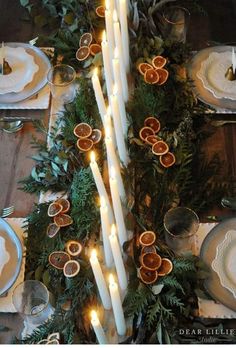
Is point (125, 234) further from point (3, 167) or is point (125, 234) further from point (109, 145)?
point (3, 167)

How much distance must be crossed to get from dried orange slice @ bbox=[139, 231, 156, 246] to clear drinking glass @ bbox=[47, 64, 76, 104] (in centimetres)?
53

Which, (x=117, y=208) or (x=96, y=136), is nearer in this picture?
(x=117, y=208)

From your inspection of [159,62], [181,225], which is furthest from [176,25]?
[181,225]

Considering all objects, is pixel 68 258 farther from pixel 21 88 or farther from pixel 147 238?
pixel 21 88

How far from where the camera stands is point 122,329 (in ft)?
3.57

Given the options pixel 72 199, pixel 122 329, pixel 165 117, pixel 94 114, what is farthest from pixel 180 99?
pixel 122 329

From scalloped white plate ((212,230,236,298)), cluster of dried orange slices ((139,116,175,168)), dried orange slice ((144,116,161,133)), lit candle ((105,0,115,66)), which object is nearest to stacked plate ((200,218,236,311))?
scalloped white plate ((212,230,236,298))

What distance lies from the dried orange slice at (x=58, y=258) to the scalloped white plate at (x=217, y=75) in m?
0.66

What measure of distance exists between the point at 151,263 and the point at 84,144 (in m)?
0.39

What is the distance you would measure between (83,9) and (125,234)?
915mm

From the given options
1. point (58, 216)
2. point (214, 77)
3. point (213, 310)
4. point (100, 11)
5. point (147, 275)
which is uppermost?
point (100, 11)

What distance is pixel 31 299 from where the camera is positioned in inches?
47.3

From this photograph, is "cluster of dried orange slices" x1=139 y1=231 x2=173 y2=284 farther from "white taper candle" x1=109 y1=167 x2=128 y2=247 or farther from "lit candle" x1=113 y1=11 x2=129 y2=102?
"lit candle" x1=113 y1=11 x2=129 y2=102

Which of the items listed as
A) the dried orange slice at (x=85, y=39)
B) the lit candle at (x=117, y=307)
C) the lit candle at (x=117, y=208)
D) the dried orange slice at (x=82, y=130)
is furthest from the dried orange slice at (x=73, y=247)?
the dried orange slice at (x=85, y=39)
